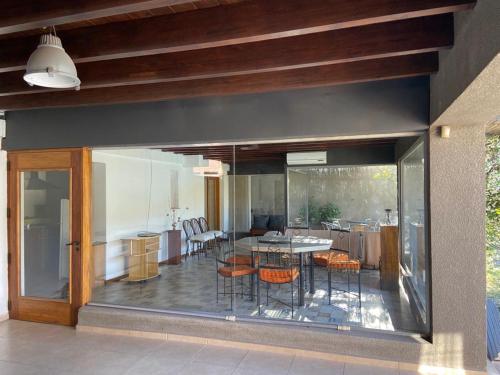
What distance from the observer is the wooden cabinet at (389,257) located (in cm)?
457

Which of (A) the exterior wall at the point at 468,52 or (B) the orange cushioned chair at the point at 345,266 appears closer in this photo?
(A) the exterior wall at the point at 468,52

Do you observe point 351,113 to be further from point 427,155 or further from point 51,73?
point 51,73

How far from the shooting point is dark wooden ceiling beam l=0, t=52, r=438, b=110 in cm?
277

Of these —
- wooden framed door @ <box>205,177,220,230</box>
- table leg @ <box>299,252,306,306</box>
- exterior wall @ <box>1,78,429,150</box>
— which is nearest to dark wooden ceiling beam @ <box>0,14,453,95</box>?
exterior wall @ <box>1,78,429,150</box>

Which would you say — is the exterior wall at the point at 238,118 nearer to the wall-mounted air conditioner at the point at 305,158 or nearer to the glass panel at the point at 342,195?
the glass panel at the point at 342,195

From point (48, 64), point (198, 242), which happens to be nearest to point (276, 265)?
point (198, 242)

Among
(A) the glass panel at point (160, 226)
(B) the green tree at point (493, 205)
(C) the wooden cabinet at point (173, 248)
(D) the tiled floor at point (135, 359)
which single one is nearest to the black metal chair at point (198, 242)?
(A) the glass panel at point (160, 226)

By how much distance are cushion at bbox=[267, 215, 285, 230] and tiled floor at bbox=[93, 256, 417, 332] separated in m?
1.26

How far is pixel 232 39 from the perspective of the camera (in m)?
2.17

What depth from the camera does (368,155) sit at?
6.02 m

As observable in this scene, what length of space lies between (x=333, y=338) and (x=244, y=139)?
84.1 inches

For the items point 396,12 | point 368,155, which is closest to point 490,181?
point 368,155

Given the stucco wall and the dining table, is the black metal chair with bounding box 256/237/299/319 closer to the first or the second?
the dining table

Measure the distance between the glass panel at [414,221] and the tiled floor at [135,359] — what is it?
1102mm
